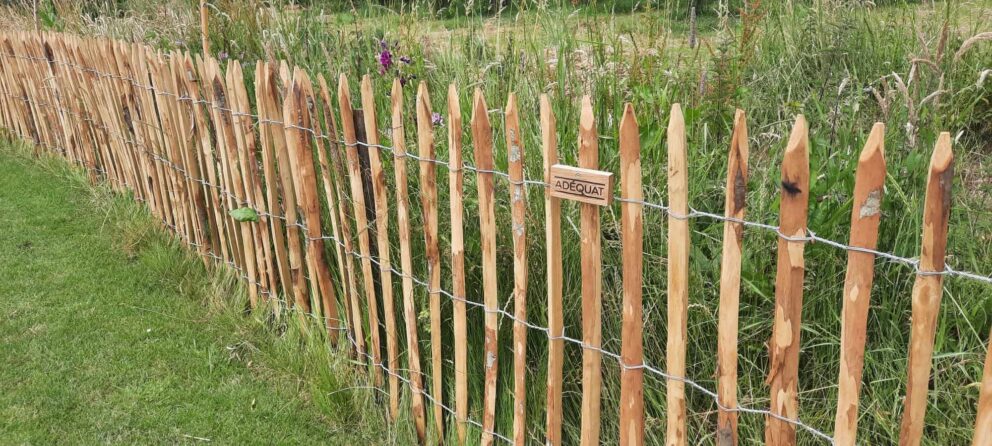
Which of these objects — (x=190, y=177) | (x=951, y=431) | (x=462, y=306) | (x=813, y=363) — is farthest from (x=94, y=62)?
(x=951, y=431)

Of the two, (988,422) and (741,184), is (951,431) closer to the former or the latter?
(988,422)

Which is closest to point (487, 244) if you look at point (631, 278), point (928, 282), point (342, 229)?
point (631, 278)

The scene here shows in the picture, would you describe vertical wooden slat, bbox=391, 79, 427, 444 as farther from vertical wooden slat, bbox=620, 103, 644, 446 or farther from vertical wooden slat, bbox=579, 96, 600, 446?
vertical wooden slat, bbox=620, 103, 644, 446

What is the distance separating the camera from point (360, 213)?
276 centimetres

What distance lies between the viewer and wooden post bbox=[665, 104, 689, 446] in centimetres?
171

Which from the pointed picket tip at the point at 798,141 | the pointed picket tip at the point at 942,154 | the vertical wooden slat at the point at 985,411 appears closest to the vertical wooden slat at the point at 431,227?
the pointed picket tip at the point at 798,141

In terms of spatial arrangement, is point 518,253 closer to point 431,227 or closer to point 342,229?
Result: point 431,227

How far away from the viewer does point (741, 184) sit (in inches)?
64.8

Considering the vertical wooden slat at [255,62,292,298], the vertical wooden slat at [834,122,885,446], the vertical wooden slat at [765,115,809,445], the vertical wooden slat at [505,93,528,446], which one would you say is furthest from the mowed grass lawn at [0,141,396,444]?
the vertical wooden slat at [834,122,885,446]

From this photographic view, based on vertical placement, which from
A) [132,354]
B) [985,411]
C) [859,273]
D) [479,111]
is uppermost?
[479,111]

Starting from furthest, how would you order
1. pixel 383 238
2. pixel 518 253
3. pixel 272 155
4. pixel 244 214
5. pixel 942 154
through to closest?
pixel 244 214 → pixel 272 155 → pixel 383 238 → pixel 518 253 → pixel 942 154

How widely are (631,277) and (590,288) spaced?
15cm

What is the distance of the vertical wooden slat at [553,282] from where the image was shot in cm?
198

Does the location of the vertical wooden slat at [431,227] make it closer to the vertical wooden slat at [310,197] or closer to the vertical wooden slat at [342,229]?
the vertical wooden slat at [342,229]
